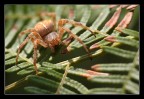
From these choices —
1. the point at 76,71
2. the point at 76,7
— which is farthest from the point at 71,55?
the point at 76,7

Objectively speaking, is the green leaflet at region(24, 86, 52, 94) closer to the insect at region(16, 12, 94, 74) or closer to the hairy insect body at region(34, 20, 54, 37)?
the insect at region(16, 12, 94, 74)

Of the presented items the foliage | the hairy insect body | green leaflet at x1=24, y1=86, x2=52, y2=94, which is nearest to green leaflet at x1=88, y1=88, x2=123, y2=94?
the foliage

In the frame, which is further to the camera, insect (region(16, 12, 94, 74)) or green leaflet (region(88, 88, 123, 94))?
insect (region(16, 12, 94, 74))

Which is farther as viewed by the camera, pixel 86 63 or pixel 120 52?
pixel 86 63

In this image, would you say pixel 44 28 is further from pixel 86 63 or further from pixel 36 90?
pixel 36 90

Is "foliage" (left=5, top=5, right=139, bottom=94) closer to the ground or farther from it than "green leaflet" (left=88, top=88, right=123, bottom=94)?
farther from it

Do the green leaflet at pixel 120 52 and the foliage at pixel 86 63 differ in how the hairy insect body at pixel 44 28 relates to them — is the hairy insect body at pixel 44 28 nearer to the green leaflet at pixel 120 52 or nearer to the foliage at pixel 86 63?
the foliage at pixel 86 63

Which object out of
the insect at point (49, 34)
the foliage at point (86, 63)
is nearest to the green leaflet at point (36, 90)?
the foliage at point (86, 63)

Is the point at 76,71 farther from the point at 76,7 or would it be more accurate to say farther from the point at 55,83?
the point at 76,7

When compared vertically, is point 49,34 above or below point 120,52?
above

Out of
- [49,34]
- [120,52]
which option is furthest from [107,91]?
[49,34]

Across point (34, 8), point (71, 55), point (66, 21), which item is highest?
point (34, 8)
